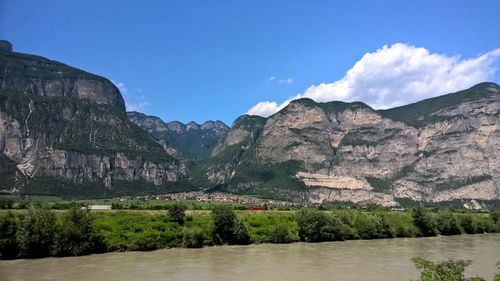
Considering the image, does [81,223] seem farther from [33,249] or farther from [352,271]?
[352,271]

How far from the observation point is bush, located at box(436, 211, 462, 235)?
89.6 m

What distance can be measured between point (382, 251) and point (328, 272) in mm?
20497

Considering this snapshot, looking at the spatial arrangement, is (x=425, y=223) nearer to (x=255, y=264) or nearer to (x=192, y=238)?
(x=192, y=238)

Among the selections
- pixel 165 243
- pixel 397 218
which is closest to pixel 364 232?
pixel 397 218

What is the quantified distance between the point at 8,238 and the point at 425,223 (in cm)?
7281

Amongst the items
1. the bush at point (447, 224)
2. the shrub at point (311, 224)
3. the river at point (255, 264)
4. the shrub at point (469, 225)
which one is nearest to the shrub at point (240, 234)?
the river at point (255, 264)

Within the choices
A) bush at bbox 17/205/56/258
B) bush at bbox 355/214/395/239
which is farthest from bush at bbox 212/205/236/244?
bush at bbox 355/214/395/239

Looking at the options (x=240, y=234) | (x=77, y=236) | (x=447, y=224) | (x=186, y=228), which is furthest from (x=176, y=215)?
(x=447, y=224)

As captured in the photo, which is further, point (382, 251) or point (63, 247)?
point (382, 251)

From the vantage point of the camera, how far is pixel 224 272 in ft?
140

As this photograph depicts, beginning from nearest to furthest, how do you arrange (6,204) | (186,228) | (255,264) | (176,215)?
(255,264) → (186,228) → (176,215) → (6,204)

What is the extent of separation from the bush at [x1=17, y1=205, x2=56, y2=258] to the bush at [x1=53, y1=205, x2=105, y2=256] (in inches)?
40.7

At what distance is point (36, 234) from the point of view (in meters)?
52.6

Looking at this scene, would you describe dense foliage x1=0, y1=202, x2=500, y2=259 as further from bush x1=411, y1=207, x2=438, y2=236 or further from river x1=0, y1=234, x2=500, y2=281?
river x1=0, y1=234, x2=500, y2=281
